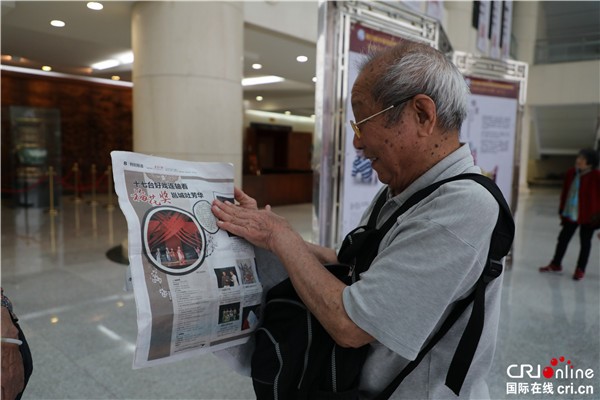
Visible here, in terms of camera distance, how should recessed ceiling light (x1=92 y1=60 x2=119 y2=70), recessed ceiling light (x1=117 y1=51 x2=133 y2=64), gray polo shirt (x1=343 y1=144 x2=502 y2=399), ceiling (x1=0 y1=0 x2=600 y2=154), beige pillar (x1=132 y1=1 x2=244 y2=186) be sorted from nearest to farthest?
gray polo shirt (x1=343 y1=144 x2=502 y2=399)
beige pillar (x1=132 y1=1 x2=244 y2=186)
ceiling (x1=0 y1=0 x2=600 y2=154)
recessed ceiling light (x1=117 y1=51 x2=133 y2=64)
recessed ceiling light (x1=92 y1=60 x2=119 y2=70)

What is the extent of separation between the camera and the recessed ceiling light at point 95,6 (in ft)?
16.6

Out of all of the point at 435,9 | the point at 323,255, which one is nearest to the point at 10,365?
the point at 323,255

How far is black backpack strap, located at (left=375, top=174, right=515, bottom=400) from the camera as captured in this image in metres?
0.88

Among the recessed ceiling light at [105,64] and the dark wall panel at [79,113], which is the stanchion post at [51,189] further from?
the recessed ceiling light at [105,64]

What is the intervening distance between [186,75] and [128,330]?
2.56 meters

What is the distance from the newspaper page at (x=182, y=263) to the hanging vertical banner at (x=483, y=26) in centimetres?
519

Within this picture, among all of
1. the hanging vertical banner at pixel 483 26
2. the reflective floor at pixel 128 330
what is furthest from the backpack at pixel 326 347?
the hanging vertical banner at pixel 483 26

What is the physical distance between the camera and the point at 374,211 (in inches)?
46.8

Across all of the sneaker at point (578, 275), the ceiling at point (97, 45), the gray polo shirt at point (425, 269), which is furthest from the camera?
the ceiling at point (97, 45)

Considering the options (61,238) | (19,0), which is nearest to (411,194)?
(19,0)

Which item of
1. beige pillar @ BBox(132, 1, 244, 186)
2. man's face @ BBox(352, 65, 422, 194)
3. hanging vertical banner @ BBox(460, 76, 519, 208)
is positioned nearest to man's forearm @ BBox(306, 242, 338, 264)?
man's face @ BBox(352, 65, 422, 194)

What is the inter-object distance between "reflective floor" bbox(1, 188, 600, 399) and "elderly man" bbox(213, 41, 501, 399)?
5.40 ft

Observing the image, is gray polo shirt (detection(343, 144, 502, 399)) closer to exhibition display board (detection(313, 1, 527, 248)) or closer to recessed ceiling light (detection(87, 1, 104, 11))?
exhibition display board (detection(313, 1, 527, 248))

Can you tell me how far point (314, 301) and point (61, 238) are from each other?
21.4 ft
